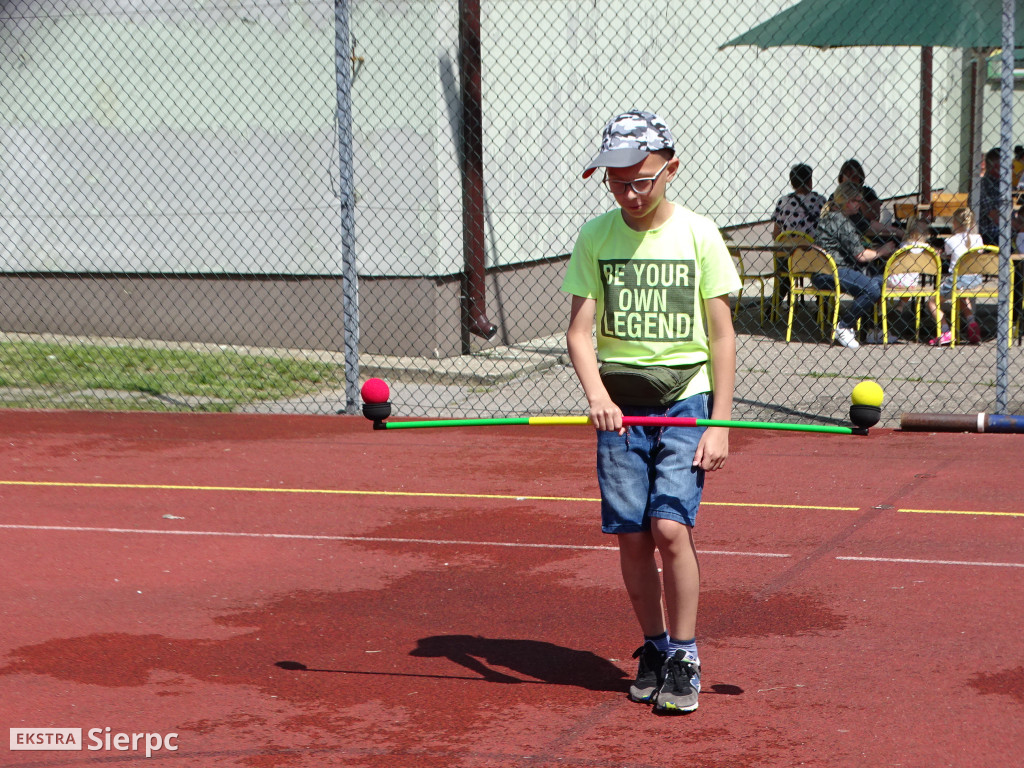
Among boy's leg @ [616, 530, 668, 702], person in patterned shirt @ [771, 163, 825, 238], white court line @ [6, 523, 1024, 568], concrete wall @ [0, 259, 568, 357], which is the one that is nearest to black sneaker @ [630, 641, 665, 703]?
boy's leg @ [616, 530, 668, 702]

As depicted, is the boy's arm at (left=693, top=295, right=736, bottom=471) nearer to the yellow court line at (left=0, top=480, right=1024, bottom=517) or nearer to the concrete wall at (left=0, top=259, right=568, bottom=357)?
the yellow court line at (left=0, top=480, right=1024, bottom=517)

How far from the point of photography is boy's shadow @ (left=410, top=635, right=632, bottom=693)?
4.68m

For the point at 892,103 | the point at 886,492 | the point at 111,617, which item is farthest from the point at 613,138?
the point at 892,103

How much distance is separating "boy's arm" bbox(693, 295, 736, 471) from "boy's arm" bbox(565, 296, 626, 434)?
0.28 m

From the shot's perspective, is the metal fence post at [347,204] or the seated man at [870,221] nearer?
the metal fence post at [347,204]

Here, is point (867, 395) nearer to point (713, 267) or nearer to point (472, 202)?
point (713, 267)

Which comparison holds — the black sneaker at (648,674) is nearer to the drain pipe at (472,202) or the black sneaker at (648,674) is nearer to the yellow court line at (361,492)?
the yellow court line at (361,492)

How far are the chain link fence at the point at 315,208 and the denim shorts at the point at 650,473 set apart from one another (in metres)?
6.15

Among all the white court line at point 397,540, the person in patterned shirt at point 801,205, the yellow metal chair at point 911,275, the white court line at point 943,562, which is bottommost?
the white court line at point 943,562

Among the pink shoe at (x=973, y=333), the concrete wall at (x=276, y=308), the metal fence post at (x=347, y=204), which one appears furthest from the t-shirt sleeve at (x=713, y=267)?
the pink shoe at (x=973, y=333)

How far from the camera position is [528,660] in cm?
489

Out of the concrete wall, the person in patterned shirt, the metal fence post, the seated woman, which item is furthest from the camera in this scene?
the person in patterned shirt

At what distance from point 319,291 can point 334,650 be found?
26.2ft

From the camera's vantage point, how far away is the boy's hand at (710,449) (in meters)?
4.24
